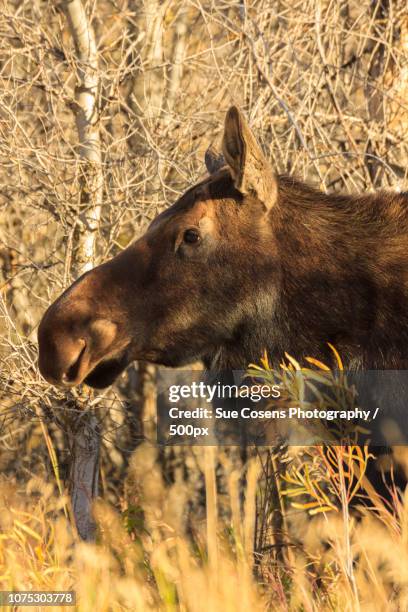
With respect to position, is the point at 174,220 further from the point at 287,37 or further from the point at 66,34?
the point at 66,34

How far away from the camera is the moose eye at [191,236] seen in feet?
15.5

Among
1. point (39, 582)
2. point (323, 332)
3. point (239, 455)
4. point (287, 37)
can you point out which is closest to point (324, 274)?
point (323, 332)

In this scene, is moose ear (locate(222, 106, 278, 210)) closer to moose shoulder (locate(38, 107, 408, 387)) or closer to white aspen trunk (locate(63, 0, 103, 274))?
Result: moose shoulder (locate(38, 107, 408, 387))

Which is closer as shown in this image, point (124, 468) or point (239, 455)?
point (239, 455)

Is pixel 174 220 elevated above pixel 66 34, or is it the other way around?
pixel 66 34

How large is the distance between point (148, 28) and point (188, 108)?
2.12ft

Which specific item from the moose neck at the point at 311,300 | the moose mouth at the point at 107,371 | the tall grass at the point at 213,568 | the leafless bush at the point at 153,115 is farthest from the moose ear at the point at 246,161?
the leafless bush at the point at 153,115

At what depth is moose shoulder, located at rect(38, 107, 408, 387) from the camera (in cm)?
463

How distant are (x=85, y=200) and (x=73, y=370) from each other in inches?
91.2

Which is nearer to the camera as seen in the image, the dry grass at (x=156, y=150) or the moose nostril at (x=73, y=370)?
the moose nostril at (x=73, y=370)

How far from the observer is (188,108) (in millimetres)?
7102

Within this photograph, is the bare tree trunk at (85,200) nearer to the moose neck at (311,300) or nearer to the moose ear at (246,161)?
the moose ear at (246,161)

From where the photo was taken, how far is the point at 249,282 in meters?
4.77

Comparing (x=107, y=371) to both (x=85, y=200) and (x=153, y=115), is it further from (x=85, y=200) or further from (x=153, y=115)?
(x=153, y=115)
